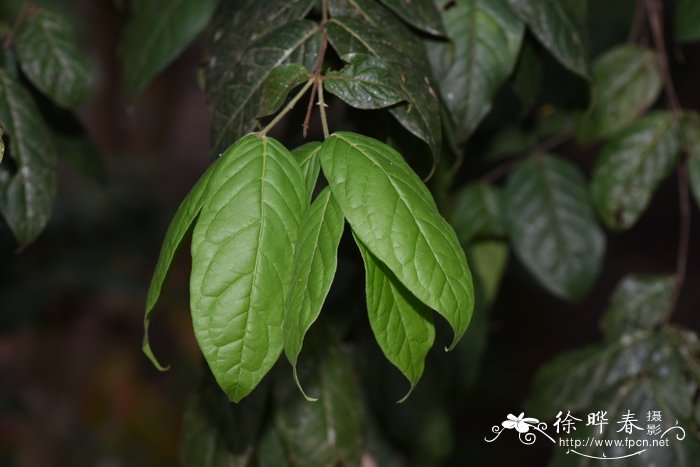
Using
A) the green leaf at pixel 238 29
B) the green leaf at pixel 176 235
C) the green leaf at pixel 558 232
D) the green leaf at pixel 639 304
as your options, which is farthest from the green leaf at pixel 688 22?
the green leaf at pixel 176 235

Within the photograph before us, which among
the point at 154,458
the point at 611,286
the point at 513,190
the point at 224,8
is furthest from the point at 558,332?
the point at 224,8

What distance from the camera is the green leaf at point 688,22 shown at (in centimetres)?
141

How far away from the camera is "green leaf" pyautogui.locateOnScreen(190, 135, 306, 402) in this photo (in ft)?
2.44

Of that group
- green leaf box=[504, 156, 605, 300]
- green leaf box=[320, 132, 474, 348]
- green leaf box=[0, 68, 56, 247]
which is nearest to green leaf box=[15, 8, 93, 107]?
green leaf box=[0, 68, 56, 247]

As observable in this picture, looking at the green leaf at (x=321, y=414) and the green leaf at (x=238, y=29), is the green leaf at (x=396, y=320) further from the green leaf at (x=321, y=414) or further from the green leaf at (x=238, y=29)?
the green leaf at (x=321, y=414)

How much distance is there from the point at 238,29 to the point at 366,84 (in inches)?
11.8

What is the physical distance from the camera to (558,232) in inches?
60.7

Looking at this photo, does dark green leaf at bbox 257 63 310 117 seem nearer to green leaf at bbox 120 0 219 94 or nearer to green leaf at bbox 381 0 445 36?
green leaf at bbox 381 0 445 36

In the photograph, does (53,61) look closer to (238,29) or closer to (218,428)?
(238,29)

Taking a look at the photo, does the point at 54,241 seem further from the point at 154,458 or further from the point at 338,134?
the point at 338,134

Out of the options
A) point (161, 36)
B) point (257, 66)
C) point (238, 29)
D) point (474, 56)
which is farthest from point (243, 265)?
point (161, 36)

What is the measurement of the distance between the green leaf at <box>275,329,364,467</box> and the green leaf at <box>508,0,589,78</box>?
0.56 m

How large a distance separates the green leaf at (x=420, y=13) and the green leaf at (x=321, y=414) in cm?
51

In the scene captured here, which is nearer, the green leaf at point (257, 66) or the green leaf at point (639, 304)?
the green leaf at point (257, 66)
